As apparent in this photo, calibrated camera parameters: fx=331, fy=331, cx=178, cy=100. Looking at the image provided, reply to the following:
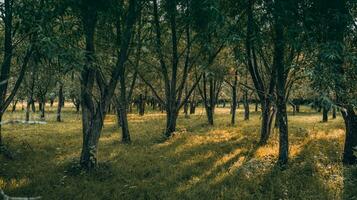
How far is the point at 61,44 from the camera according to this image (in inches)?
403

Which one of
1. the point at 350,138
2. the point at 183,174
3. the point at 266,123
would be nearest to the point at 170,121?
the point at 266,123

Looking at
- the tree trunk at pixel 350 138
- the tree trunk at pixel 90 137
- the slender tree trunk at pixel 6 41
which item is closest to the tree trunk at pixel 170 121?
the tree trunk at pixel 90 137

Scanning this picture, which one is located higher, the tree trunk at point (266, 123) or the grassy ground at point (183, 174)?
the tree trunk at point (266, 123)

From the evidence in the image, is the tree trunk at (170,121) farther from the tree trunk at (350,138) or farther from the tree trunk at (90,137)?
the tree trunk at (350,138)

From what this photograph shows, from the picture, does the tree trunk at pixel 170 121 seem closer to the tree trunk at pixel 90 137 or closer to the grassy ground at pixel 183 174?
the grassy ground at pixel 183 174

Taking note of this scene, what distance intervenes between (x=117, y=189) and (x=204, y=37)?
284 inches

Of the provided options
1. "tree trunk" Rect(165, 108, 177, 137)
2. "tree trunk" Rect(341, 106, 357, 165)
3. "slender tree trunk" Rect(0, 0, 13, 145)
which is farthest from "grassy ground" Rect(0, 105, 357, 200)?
"slender tree trunk" Rect(0, 0, 13, 145)

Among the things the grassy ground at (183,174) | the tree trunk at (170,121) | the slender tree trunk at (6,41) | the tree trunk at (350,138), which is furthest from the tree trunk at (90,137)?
the tree trunk at (350,138)

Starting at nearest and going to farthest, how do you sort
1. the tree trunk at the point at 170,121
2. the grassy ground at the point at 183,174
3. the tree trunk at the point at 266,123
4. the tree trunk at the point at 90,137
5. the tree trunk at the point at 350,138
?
the grassy ground at the point at 183,174 < the tree trunk at the point at 90,137 < the tree trunk at the point at 350,138 < the tree trunk at the point at 266,123 < the tree trunk at the point at 170,121

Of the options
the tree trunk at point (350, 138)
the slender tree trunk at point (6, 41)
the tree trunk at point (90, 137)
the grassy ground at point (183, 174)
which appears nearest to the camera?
the grassy ground at point (183, 174)

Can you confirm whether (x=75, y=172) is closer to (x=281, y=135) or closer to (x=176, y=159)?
(x=176, y=159)

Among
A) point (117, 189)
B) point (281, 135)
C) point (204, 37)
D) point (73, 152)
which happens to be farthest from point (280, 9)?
point (73, 152)

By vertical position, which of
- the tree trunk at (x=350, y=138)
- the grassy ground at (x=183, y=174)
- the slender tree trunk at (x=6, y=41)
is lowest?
the grassy ground at (x=183, y=174)

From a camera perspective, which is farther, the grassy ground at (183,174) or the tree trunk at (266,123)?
the tree trunk at (266,123)
